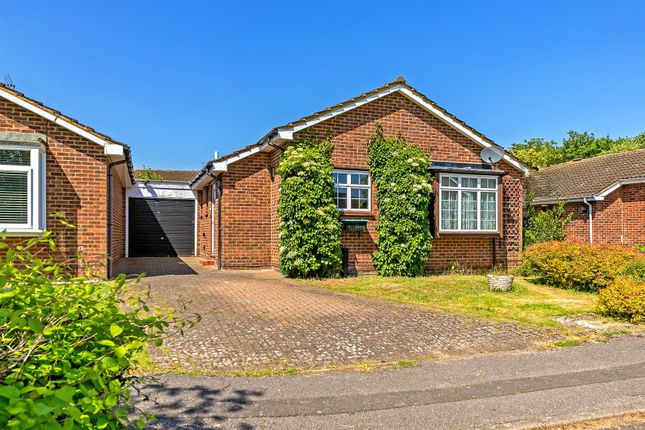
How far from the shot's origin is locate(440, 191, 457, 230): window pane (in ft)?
45.1

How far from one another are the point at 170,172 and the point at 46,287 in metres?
32.5

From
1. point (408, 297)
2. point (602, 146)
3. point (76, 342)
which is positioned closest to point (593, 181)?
point (408, 297)

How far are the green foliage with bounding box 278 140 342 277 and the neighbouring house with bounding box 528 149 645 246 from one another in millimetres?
11980

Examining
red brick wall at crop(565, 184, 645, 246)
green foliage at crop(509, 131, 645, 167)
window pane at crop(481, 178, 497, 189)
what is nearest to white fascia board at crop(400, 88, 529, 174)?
window pane at crop(481, 178, 497, 189)

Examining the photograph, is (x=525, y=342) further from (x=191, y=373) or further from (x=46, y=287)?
(x=46, y=287)

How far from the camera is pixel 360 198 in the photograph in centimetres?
1349

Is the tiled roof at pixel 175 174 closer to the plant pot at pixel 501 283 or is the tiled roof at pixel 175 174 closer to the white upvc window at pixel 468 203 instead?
the white upvc window at pixel 468 203

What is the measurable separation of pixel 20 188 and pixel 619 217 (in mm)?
20996

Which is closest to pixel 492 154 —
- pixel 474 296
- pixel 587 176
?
pixel 474 296

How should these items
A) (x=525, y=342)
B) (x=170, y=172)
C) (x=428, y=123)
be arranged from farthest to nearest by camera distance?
(x=170, y=172)
(x=428, y=123)
(x=525, y=342)

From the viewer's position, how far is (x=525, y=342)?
21.6ft

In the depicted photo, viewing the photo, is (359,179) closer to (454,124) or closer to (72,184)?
(454,124)

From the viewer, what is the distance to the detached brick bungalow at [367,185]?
13.3 meters

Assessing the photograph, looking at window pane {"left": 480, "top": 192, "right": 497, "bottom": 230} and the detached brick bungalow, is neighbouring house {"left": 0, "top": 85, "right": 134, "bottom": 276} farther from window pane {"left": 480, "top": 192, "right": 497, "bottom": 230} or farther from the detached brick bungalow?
window pane {"left": 480, "top": 192, "right": 497, "bottom": 230}
